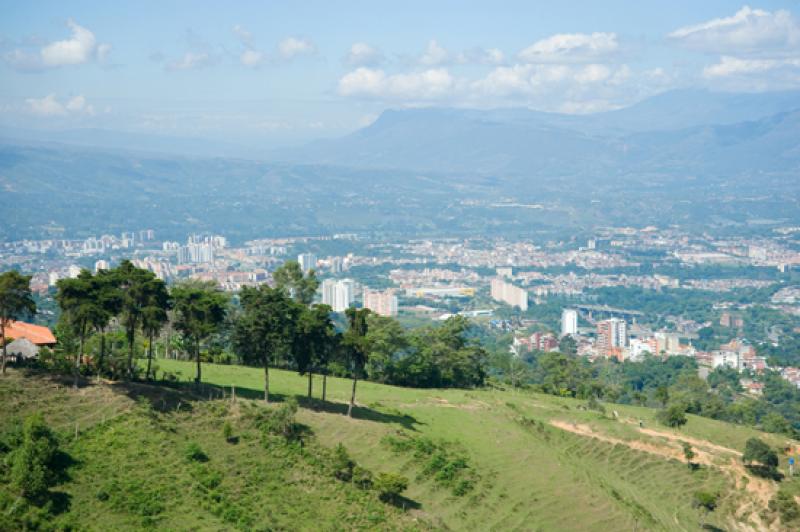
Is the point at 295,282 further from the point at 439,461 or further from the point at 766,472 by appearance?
the point at 766,472

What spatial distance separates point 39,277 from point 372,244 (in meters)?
80.7

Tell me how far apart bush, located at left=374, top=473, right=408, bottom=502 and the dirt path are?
13298 mm

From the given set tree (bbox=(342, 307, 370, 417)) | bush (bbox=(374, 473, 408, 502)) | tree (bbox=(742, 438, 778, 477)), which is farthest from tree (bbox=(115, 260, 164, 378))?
tree (bbox=(742, 438, 778, 477))

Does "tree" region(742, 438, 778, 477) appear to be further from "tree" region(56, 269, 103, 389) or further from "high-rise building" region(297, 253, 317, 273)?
"high-rise building" region(297, 253, 317, 273)

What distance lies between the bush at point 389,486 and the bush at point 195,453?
16.0 ft

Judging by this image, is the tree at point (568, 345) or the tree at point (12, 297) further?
the tree at point (568, 345)

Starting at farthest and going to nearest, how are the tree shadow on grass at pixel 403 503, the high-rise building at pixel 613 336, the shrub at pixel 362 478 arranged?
the high-rise building at pixel 613 336
the shrub at pixel 362 478
the tree shadow on grass at pixel 403 503

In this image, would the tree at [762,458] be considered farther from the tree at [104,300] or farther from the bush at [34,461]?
the bush at [34,461]

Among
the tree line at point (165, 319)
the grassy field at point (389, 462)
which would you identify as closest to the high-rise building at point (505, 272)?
the grassy field at point (389, 462)

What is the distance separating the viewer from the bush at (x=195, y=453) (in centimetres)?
2431

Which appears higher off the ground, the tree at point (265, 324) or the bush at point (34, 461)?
the tree at point (265, 324)

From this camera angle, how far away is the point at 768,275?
157250 millimetres

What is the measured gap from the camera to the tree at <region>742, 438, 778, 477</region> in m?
34.6

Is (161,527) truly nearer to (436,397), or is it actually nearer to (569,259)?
(436,397)
